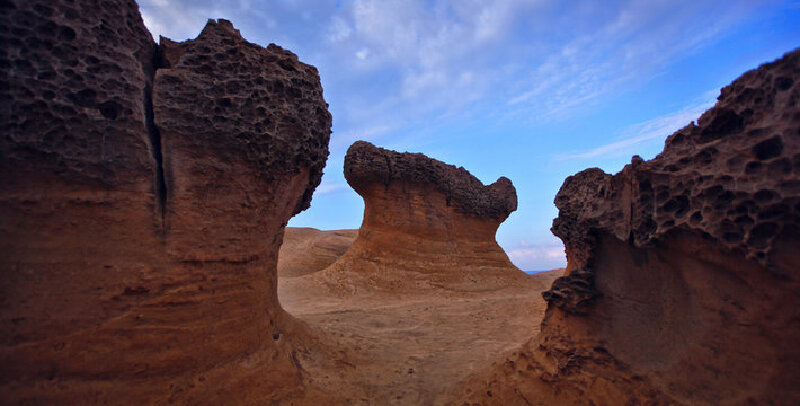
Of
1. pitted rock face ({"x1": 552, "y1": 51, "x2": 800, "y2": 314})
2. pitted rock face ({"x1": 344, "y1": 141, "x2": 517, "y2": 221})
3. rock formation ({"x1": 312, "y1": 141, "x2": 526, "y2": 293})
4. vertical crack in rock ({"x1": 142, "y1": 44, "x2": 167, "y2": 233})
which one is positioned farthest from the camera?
pitted rock face ({"x1": 344, "y1": 141, "x2": 517, "y2": 221})

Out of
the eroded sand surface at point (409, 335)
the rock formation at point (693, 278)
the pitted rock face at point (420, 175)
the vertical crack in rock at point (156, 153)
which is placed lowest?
the eroded sand surface at point (409, 335)

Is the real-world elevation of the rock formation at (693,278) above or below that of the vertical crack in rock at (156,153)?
below

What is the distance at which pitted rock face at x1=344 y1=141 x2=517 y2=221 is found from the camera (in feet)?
38.1

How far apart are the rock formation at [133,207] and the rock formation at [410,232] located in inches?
290

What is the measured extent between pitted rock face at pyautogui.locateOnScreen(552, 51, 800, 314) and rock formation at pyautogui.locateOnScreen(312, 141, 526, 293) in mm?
8386

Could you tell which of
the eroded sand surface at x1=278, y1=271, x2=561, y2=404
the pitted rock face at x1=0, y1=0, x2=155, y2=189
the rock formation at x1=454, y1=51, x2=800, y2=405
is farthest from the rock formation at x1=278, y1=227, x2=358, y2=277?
the rock formation at x1=454, y1=51, x2=800, y2=405

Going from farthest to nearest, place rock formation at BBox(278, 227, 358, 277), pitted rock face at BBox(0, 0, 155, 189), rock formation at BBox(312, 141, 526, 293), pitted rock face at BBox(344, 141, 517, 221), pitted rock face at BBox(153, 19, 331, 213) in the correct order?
rock formation at BBox(278, 227, 358, 277), pitted rock face at BBox(344, 141, 517, 221), rock formation at BBox(312, 141, 526, 293), pitted rock face at BBox(153, 19, 331, 213), pitted rock face at BBox(0, 0, 155, 189)

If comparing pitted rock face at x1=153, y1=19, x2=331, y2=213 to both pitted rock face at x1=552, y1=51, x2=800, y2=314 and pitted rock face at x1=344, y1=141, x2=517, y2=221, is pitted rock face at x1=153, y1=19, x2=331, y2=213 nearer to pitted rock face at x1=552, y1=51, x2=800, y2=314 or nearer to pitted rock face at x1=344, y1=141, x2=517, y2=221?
pitted rock face at x1=552, y1=51, x2=800, y2=314

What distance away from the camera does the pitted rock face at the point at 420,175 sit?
458 inches

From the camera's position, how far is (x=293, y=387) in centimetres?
→ 375

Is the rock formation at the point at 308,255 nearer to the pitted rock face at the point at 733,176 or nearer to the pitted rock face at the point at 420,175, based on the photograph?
the pitted rock face at the point at 420,175

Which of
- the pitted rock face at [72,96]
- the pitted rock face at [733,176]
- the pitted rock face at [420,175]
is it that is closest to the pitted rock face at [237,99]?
the pitted rock face at [72,96]

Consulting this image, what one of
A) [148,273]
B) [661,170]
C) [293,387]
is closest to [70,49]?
[148,273]

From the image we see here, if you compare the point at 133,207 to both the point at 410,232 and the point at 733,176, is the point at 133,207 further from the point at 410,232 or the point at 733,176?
the point at 410,232
